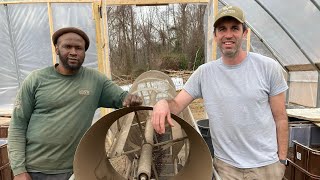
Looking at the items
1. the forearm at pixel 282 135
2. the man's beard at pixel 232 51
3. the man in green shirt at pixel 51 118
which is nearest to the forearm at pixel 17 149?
the man in green shirt at pixel 51 118

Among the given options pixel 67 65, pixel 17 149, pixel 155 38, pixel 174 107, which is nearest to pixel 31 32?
pixel 67 65

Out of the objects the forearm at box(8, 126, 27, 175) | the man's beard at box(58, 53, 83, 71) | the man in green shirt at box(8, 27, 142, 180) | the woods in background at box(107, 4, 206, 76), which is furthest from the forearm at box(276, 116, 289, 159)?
the woods in background at box(107, 4, 206, 76)

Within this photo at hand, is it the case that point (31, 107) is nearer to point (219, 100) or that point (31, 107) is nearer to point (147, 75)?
point (219, 100)

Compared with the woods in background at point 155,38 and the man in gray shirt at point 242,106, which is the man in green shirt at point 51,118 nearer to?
the man in gray shirt at point 242,106

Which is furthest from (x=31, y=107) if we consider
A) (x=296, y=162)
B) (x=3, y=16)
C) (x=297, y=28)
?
(x=297, y=28)

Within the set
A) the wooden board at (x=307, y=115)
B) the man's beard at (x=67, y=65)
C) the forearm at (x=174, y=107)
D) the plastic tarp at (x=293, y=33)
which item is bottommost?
the wooden board at (x=307, y=115)

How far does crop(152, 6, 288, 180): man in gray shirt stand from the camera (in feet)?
6.93

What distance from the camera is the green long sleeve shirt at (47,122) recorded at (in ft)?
7.86

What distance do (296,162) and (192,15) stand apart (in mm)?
15135

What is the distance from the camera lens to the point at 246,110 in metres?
2.10

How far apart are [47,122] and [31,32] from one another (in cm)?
490

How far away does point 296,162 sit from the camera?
3.79 meters

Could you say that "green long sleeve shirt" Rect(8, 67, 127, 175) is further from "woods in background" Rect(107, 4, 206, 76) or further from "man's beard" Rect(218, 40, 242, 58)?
"woods in background" Rect(107, 4, 206, 76)

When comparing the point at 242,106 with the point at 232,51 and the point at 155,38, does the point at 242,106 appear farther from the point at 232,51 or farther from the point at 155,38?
the point at 155,38
